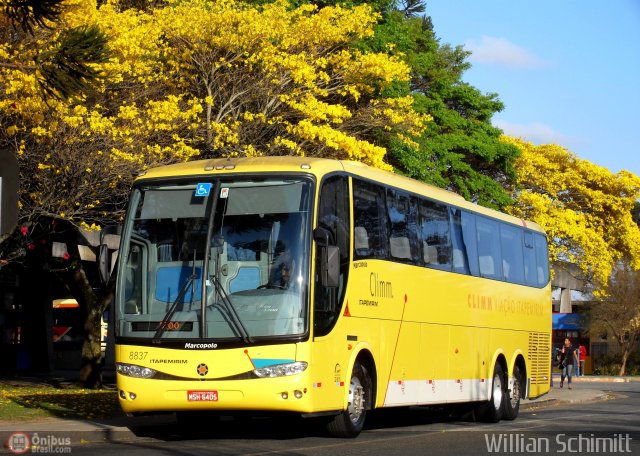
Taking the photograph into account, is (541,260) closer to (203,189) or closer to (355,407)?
(355,407)

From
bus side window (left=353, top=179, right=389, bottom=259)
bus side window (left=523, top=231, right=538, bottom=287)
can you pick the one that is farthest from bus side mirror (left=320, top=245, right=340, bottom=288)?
bus side window (left=523, top=231, right=538, bottom=287)

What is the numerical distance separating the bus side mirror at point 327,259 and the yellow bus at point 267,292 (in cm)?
2

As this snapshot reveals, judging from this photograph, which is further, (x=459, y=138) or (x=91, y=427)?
(x=459, y=138)

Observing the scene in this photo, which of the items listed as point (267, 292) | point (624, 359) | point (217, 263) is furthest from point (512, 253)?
point (624, 359)

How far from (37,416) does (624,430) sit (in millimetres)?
9564

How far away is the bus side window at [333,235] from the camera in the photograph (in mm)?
14641

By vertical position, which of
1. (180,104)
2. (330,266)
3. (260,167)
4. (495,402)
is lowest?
(495,402)

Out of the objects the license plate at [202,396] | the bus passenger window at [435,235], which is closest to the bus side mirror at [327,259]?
the license plate at [202,396]

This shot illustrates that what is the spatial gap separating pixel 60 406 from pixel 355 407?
7132 mm

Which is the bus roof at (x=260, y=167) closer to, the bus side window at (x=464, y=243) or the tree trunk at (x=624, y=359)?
the bus side window at (x=464, y=243)

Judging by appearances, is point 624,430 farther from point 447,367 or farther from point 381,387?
point 381,387

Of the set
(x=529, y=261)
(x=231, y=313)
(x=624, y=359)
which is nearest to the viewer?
A: (x=231, y=313)

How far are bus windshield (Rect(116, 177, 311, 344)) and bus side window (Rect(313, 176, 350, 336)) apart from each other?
315 mm

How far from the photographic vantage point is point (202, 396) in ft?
47.0
